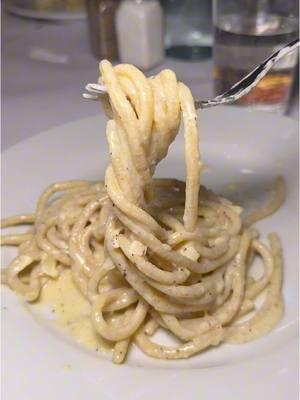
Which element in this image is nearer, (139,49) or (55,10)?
(139,49)

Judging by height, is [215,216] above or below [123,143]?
below

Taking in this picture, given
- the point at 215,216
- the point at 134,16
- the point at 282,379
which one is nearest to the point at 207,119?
the point at 215,216

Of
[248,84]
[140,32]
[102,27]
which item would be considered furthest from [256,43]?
[248,84]

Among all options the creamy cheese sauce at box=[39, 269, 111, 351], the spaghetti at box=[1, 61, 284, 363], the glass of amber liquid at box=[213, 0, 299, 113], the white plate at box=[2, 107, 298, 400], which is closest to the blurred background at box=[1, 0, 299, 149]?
the glass of amber liquid at box=[213, 0, 299, 113]

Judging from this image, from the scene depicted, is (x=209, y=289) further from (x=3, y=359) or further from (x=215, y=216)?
(x=3, y=359)

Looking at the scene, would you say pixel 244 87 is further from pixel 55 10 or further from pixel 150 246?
pixel 55 10

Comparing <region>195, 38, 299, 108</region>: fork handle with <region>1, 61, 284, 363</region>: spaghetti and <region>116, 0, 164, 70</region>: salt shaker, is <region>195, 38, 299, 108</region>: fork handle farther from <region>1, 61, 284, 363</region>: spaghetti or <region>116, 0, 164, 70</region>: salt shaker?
<region>116, 0, 164, 70</region>: salt shaker

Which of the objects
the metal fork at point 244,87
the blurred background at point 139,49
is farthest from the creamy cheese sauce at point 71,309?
the blurred background at point 139,49
